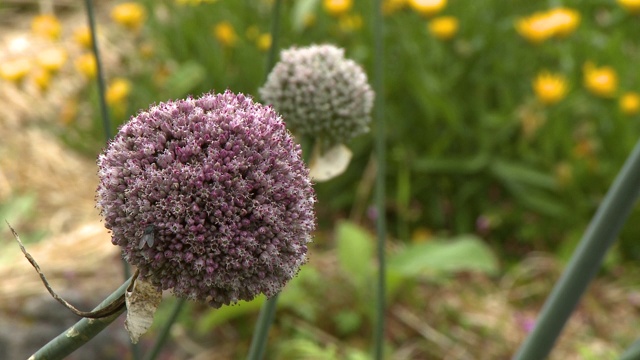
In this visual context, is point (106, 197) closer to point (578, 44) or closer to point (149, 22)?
point (578, 44)

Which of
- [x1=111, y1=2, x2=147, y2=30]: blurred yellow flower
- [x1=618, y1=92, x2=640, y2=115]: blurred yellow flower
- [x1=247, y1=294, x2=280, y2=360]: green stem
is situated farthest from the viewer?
[x1=111, y1=2, x2=147, y2=30]: blurred yellow flower

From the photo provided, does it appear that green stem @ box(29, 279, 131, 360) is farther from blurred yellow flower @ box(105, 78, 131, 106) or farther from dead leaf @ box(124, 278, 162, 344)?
blurred yellow flower @ box(105, 78, 131, 106)

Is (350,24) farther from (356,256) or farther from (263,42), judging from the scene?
(356,256)

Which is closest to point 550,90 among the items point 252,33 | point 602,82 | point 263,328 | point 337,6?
point 602,82

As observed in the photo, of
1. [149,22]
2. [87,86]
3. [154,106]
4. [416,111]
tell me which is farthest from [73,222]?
[154,106]

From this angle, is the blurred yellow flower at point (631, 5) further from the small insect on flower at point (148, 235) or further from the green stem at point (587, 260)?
the small insect on flower at point (148, 235)

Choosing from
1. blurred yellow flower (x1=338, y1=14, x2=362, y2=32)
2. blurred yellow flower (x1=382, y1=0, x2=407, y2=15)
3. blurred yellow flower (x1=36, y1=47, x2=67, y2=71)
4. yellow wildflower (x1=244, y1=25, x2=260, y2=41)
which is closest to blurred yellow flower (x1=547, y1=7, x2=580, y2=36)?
blurred yellow flower (x1=382, y1=0, x2=407, y2=15)
